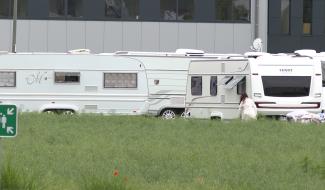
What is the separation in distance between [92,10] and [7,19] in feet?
16.3

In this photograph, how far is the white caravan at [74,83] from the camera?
27625 mm

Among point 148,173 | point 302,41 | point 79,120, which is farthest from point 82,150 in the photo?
point 302,41

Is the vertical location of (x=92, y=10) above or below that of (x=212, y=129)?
above

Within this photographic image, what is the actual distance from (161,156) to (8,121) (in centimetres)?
513

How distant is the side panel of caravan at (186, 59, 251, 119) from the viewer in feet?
89.4

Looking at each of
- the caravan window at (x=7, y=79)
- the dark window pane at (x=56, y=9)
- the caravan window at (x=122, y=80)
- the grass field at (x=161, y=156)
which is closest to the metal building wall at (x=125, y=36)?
the dark window pane at (x=56, y=9)

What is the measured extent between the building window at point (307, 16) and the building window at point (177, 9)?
7254 mm

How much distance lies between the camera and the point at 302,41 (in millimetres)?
46469

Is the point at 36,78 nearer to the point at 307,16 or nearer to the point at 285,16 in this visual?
the point at 285,16

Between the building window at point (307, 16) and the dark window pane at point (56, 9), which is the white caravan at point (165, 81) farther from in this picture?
the building window at point (307, 16)

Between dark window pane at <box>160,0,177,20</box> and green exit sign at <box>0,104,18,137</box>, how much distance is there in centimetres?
3683

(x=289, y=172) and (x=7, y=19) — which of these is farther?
(x=7, y=19)

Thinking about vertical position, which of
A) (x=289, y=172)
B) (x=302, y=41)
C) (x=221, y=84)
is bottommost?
(x=289, y=172)

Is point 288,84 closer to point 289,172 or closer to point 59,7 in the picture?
point 289,172
